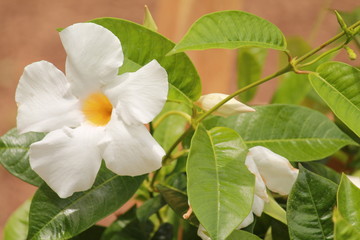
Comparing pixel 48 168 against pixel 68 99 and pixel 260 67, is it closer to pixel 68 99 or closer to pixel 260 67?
pixel 68 99

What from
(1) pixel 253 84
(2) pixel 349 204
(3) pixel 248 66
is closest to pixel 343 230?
(2) pixel 349 204

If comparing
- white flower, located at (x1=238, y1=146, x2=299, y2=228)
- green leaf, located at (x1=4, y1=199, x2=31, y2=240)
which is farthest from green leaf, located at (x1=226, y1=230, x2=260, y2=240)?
green leaf, located at (x1=4, y1=199, x2=31, y2=240)

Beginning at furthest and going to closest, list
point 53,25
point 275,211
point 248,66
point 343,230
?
point 53,25 → point 248,66 → point 275,211 → point 343,230

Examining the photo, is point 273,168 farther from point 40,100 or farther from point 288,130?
point 40,100

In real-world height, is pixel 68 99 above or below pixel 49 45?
above

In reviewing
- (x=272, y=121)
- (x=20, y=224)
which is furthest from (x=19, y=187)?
(x=272, y=121)
